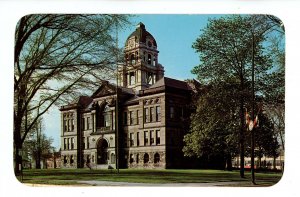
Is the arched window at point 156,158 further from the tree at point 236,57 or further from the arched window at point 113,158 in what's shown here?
the tree at point 236,57

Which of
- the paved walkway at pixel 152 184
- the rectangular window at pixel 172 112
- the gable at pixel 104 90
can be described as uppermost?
the gable at pixel 104 90

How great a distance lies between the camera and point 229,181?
4.91 m

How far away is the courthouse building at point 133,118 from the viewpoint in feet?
16.4

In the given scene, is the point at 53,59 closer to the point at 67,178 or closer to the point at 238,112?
the point at 67,178

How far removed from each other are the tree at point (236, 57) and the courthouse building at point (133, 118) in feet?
0.83

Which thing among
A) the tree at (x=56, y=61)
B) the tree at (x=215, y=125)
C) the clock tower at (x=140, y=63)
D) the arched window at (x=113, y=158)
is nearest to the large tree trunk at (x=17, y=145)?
the tree at (x=56, y=61)

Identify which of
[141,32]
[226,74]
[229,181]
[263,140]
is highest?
[141,32]

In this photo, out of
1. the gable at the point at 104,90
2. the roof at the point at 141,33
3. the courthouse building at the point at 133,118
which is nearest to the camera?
the roof at the point at 141,33

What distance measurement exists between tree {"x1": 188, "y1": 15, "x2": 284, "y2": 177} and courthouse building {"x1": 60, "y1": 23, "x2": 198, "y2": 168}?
0.25m

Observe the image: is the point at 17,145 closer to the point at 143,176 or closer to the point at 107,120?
the point at 107,120

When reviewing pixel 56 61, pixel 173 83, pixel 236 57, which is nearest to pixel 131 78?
pixel 173 83

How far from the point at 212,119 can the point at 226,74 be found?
40 centimetres

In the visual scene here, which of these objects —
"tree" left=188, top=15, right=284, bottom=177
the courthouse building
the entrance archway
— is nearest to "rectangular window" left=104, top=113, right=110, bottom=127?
the courthouse building
